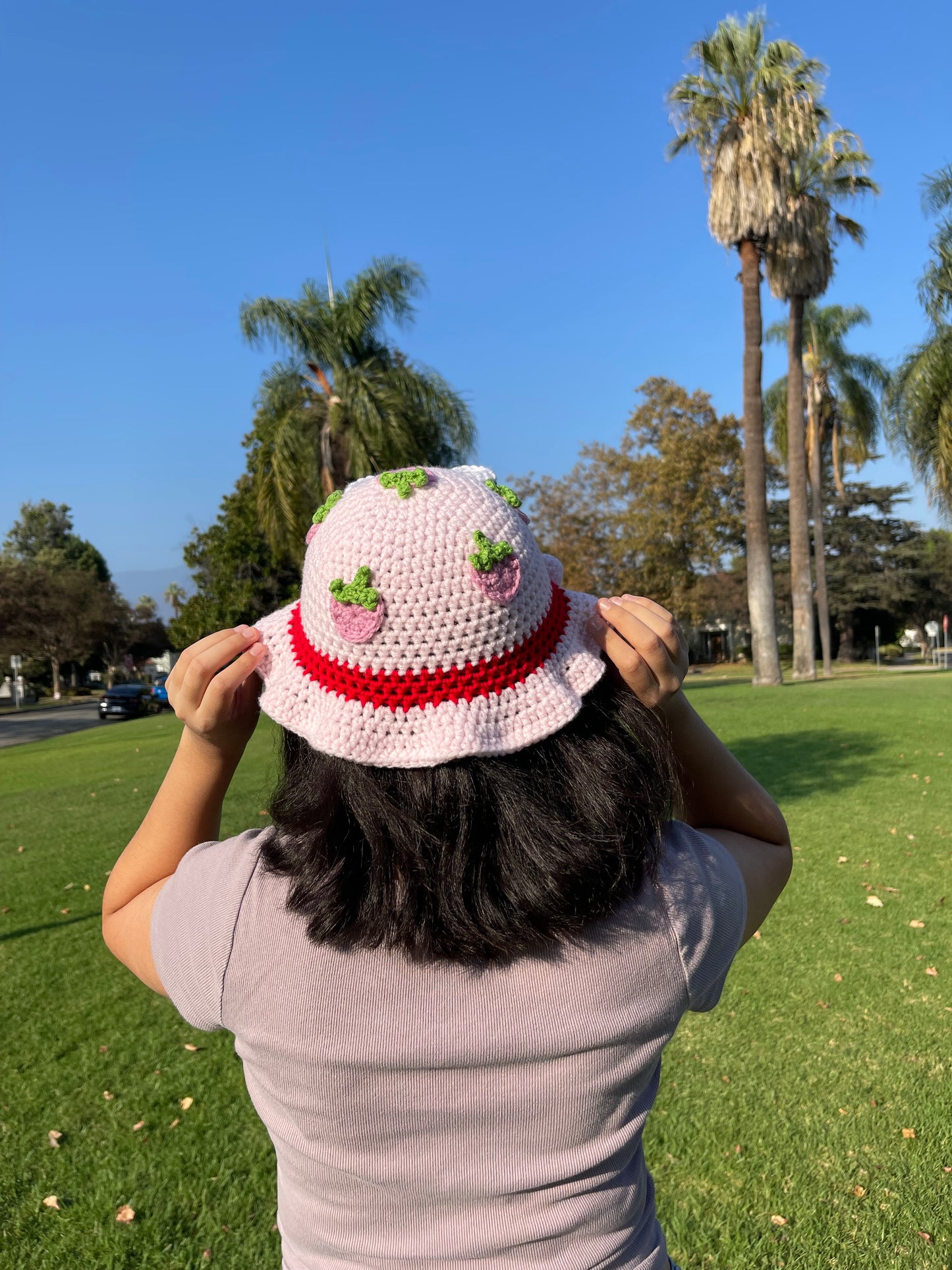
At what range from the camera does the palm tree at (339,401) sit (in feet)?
52.1

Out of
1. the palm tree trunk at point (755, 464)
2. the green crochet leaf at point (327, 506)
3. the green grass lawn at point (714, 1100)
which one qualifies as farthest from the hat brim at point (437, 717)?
the palm tree trunk at point (755, 464)

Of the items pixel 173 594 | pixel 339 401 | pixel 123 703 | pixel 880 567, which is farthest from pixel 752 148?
pixel 173 594

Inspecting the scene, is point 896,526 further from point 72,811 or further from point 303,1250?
point 303,1250

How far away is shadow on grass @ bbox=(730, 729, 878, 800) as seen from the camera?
9.05 meters

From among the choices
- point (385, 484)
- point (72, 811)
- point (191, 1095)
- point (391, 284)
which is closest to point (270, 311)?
point (391, 284)

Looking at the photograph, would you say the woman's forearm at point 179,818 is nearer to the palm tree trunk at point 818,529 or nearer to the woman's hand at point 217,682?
the woman's hand at point 217,682

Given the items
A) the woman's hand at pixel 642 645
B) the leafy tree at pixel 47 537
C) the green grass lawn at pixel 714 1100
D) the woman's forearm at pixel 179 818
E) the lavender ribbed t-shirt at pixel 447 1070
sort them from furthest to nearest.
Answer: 1. the leafy tree at pixel 47 537
2. the green grass lawn at pixel 714 1100
3. the woman's forearm at pixel 179 818
4. the woman's hand at pixel 642 645
5. the lavender ribbed t-shirt at pixel 447 1070

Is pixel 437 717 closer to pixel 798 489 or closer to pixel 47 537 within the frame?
pixel 798 489

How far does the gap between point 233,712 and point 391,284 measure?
17.2 meters

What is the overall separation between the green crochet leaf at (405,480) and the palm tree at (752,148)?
19.5 m

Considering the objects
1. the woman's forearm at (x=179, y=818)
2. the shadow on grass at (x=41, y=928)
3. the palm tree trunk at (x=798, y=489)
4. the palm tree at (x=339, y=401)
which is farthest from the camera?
the palm tree trunk at (x=798, y=489)

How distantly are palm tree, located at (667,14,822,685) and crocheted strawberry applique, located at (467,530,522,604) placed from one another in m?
19.5

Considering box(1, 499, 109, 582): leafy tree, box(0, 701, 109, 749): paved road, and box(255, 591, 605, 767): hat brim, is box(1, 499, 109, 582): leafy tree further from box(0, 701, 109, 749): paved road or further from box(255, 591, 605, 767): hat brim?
box(255, 591, 605, 767): hat brim

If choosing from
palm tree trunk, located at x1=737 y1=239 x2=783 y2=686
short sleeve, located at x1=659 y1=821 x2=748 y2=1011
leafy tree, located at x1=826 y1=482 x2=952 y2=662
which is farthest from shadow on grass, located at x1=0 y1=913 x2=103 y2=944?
leafy tree, located at x1=826 y1=482 x2=952 y2=662
